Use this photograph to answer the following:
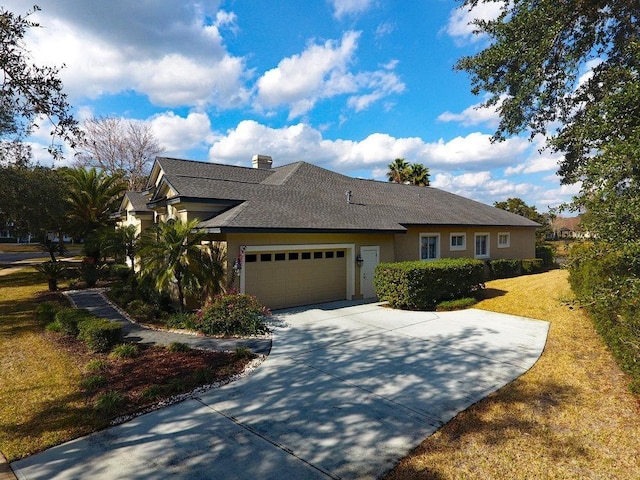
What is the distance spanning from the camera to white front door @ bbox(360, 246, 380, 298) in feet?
51.2

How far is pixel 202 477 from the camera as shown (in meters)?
4.21

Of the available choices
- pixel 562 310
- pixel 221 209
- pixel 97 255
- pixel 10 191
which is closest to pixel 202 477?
pixel 221 209

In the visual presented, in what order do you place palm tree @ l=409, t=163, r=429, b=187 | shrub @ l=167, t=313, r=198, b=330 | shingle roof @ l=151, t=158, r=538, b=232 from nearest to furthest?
1. shrub @ l=167, t=313, r=198, b=330
2. shingle roof @ l=151, t=158, r=538, b=232
3. palm tree @ l=409, t=163, r=429, b=187

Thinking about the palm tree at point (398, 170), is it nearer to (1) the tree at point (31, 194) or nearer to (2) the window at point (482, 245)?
(2) the window at point (482, 245)

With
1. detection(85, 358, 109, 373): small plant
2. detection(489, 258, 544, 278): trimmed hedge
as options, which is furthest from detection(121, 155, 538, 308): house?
detection(85, 358, 109, 373): small plant

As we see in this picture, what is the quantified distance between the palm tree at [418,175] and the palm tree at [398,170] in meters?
0.67

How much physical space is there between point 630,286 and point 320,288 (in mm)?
9876

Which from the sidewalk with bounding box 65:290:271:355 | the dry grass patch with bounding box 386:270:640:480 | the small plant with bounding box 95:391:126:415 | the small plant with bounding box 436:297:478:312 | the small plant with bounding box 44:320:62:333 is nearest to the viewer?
the dry grass patch with bounding box 386:270:640:480

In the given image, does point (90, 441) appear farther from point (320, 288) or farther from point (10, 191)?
point (10, 191)

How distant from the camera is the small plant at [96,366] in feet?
24.7

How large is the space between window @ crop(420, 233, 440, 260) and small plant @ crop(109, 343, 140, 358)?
1382 centimetres

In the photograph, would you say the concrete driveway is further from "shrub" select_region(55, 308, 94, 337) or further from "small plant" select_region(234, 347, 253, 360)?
"shrub" select_region(55, 308, 94, 337)

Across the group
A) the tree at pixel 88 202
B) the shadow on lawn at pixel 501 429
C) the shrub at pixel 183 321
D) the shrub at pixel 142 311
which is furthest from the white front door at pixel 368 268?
the tree at pixel 88 202

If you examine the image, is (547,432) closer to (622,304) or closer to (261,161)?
(622,304)
